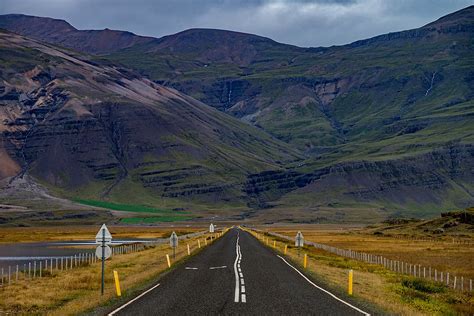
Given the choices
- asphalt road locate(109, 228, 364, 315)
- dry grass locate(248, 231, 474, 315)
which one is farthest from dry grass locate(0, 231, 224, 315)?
dry grass locate(248, 231, 474, 315)

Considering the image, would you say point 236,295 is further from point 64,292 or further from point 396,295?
point 64,292

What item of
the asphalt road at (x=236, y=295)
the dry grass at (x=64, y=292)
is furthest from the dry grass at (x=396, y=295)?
the dry grass at (x=64, y=292)

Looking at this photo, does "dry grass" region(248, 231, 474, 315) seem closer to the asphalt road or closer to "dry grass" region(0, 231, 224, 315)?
the asphalt road

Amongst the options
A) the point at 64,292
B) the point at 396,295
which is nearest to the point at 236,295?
the point at 396,295

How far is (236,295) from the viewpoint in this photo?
30.5 meters

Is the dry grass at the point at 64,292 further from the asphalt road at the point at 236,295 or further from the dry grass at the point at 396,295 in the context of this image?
the dry grass at the point at 396,295

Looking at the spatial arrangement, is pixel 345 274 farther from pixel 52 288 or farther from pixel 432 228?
pixel 432 228

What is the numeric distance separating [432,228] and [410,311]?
122 m

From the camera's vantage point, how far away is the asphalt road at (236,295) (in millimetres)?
26250

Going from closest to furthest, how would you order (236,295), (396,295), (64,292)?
(236,295)
(396,295)
(64,292)

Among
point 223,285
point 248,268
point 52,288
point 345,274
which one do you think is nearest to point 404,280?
point 345,274

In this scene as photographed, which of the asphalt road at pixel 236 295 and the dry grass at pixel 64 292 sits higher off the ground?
the asphalt road at pixel 236 295

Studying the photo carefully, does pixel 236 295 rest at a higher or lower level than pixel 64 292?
higher

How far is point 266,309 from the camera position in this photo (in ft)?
86.8
